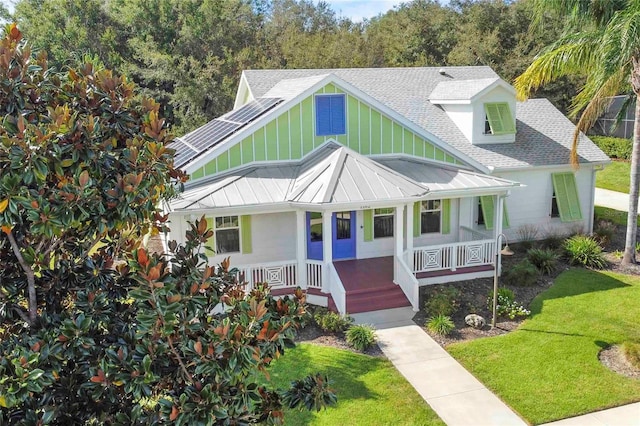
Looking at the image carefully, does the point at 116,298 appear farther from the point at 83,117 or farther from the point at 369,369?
the point at 369,369

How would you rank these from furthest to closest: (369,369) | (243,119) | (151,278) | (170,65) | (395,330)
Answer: (170,65) < (243,119) < (395,330) < (369,369) < (151,278)

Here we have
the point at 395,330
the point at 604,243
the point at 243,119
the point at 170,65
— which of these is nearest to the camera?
the point at 395,330

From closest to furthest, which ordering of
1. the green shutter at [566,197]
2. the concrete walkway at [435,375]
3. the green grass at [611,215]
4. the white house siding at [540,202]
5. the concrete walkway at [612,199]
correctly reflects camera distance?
1. the concrete walkway at [435,375]
2. the white house siding at [540,202]
3. the green shutter at [566,197]
4. the green grass at [611,215]
5. the concrete walkway at [612,199]

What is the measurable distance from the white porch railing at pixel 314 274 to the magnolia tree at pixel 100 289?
992 cm

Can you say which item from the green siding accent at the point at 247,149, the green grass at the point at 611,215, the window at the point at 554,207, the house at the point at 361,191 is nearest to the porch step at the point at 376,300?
the house at the point at 361,191

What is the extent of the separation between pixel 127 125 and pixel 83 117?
412 mm

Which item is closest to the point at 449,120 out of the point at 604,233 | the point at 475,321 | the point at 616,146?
the point at 604,233

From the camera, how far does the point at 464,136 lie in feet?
70.4

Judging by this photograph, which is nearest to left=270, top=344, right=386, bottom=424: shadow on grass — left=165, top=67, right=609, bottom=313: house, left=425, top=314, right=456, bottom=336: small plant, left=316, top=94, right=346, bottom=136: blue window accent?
left=425, top=314, right=456, bottom=336: small plant

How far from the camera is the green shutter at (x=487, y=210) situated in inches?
756

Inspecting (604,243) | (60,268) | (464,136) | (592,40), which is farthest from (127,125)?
(604,243)

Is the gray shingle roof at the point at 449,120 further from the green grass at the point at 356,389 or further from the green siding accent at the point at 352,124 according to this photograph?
the green grass at the point at 356,389

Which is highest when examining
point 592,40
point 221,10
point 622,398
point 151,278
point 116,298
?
point 221,10

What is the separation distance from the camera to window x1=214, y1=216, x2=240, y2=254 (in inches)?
643
